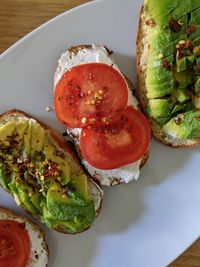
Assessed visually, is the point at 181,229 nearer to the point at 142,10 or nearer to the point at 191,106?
the point at 191,106

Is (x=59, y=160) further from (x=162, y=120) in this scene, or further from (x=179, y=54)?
(x=179, y=54)

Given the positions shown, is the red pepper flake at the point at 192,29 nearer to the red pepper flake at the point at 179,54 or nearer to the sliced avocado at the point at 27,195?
the red pepper flake at the point at 179,54

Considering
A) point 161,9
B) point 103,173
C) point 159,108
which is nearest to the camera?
point 161,9

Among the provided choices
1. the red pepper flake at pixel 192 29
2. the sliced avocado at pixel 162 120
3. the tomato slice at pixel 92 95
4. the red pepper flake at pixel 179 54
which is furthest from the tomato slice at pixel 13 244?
the red pepper flake at pixel 192 29

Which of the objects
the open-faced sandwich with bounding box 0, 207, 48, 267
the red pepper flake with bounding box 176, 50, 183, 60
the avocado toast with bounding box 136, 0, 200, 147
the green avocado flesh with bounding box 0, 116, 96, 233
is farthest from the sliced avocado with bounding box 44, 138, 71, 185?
the red pepper flake with bounding box 176, 50, 183, 60

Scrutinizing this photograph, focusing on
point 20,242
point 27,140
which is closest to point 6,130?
point 27,140

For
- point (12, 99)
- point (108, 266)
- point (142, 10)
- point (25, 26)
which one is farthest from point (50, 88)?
point (108, 266)
